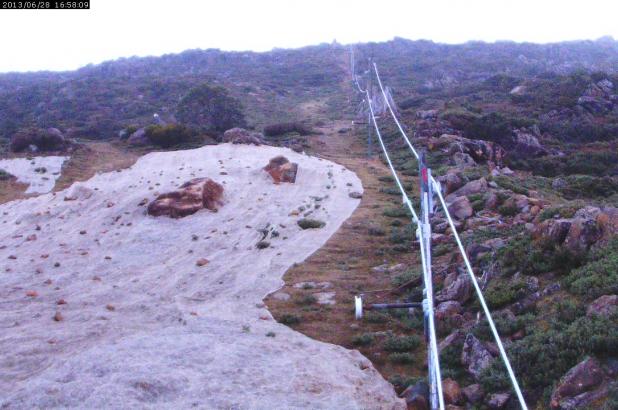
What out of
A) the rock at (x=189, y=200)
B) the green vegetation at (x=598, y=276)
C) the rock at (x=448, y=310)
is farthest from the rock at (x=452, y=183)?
the green vegetation at (x=598, y=276)

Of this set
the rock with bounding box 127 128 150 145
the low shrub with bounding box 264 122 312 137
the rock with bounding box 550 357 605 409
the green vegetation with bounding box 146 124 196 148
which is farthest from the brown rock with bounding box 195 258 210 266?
the low shrub with bounding box 264 122 312 137

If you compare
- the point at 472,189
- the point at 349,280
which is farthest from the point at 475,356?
the point at 472,189

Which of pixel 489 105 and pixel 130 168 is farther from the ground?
pixel 489 105

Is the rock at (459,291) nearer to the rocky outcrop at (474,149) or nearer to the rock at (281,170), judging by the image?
the rock at (281,170)

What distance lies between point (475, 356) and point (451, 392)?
0.83m

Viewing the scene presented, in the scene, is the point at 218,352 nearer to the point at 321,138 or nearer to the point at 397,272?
the point at 397,272

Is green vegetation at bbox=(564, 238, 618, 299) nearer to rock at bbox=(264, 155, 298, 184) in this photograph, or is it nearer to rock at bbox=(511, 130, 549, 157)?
rock at bbox=(264, 155, 298, 184)

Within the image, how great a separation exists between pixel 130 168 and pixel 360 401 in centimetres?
1998

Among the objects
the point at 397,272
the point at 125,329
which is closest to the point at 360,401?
the point at 125,329

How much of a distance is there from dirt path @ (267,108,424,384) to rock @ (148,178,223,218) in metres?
4.63

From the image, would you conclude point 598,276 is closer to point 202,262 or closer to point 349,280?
point 349,280

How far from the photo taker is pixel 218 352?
28.3 ft

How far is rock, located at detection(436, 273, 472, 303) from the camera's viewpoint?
10055mm

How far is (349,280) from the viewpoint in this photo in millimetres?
12625
